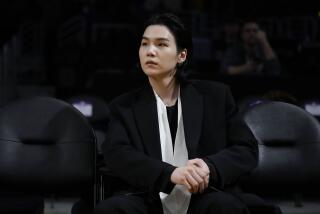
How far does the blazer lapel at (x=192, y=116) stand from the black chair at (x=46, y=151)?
1.69ft

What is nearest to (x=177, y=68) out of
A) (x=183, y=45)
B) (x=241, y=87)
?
(x=183, y=45)

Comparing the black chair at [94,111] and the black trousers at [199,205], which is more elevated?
the black chair at [94,111]

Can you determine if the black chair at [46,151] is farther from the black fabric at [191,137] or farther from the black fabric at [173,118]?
the black fabric at [173,118]

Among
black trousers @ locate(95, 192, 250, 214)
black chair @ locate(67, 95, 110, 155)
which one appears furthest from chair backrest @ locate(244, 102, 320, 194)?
black chair @ locate(67, 95, 110, 155)

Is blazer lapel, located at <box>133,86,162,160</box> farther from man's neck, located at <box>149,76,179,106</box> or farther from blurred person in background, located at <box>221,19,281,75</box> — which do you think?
blurred person in background, located at <box>221,19,281,75</box>

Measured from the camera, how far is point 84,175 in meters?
3.49

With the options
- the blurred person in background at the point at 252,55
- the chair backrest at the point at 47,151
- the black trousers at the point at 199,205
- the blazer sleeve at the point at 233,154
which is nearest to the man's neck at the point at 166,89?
the blazer sleeve at the point at 233,154

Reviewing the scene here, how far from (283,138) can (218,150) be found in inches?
20.1

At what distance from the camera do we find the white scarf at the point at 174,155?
3.14m

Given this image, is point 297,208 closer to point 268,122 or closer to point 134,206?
point 268,122

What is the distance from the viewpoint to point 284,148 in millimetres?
3641

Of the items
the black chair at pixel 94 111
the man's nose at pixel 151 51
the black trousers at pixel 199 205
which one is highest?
the man's nose at pixel 151 51

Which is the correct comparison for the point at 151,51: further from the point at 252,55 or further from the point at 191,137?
the point at 252,55

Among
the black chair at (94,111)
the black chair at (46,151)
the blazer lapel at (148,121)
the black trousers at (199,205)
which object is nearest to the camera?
the black trousers at (199,205)
